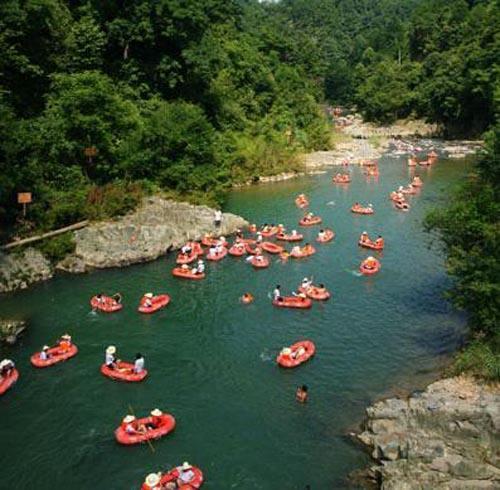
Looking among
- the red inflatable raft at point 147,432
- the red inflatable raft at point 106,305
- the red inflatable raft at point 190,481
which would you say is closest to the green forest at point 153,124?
the red inflatable raft at point 106,305

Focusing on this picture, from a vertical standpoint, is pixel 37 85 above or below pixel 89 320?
above

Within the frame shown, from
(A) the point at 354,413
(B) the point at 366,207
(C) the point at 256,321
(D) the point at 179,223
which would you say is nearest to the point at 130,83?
(D) the point at 179,223

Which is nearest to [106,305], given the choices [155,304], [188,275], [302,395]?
[155,304]

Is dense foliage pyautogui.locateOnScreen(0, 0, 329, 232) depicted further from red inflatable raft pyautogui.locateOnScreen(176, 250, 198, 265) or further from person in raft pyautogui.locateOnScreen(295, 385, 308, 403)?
person in raft pyautogui.locateOnScreen(295, 385, 308, 403)

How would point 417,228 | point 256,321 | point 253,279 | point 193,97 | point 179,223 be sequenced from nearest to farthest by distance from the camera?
point 256,321 → point 253,279 → point 179,223 → point 417,228 → point 193,97

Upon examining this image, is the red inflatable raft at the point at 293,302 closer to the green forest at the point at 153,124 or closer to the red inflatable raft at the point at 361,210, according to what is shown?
the green forest at the point at 153,124

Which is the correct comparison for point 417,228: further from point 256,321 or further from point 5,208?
point 5,208

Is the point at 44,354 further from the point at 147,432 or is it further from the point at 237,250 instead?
the point at 237,250
